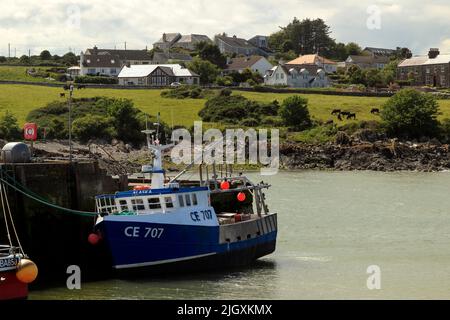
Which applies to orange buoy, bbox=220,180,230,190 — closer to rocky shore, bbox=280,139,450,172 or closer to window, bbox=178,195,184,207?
window, bbox=178,195,184,207

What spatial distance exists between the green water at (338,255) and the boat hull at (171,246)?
576mm

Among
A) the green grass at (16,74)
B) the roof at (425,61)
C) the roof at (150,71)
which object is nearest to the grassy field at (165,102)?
the green grass at (16,74)

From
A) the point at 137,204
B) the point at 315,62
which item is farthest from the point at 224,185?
the point at 315,62

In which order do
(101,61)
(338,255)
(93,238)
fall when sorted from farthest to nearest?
(101,61)
(338,255)
(93,238)

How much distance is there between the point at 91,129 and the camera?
3556 inches

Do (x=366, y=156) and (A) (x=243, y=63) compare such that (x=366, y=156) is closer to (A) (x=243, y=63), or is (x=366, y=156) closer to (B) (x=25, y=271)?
(B) (x=25, y=271)

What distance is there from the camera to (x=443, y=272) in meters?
37.1

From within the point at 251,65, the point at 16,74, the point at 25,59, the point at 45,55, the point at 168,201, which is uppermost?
the point at 45,55

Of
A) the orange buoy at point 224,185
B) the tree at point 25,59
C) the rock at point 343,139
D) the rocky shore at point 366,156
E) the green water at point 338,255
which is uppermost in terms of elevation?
the tree at point 25,59

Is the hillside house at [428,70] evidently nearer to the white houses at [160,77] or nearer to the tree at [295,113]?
the white houses at [160,77]

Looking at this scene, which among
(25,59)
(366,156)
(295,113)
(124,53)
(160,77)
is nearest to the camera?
(366,156)

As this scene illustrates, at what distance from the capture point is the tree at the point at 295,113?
102m

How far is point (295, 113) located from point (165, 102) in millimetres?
17509
